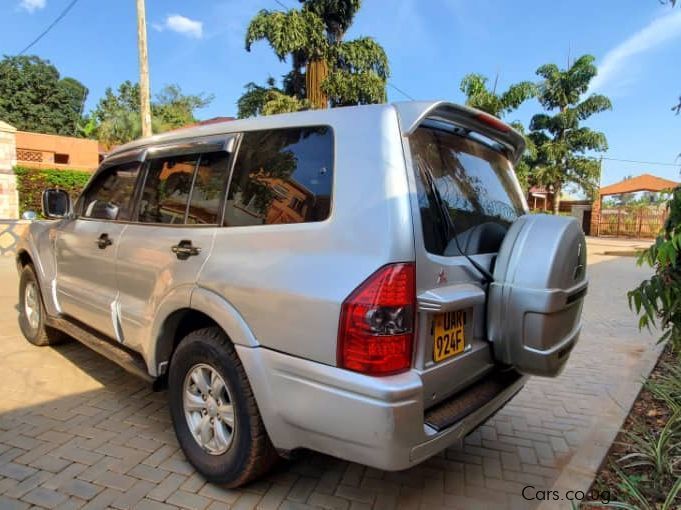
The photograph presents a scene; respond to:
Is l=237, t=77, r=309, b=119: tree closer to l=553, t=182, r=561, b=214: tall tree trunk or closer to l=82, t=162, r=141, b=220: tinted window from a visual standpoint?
l=82, t=162, r=141, b=220: tinted window

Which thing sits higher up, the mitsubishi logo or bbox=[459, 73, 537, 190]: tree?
bbox=[459, 73, 537, 190]: tree

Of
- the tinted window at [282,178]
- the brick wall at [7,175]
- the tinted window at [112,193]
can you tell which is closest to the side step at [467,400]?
the tinted window at [282,178]

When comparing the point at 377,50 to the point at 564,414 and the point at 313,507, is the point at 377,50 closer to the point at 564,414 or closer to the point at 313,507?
the point at 564,414

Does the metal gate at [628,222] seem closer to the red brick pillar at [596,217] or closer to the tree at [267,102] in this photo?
the red brick pillar at [596,217]

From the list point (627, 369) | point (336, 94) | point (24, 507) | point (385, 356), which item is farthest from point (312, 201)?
point (336, 94)

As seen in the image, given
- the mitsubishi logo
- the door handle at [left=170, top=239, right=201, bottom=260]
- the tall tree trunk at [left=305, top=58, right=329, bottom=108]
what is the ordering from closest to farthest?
the mitsubishi logo < the door handle at [left=170, top=239, right=201, bottom=260] < the tall tree trunk at [left=305, top=58, right=329, bottom=108]

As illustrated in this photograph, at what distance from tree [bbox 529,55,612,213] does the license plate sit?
22822mm

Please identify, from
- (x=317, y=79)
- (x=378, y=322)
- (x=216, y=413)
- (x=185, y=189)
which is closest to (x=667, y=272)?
(x=378, y=322)

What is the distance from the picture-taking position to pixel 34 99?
41906 mm

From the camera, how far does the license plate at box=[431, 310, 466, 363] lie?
78.0 inches

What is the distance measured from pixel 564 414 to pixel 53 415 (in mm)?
3795

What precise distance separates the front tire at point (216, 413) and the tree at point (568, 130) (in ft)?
75.7

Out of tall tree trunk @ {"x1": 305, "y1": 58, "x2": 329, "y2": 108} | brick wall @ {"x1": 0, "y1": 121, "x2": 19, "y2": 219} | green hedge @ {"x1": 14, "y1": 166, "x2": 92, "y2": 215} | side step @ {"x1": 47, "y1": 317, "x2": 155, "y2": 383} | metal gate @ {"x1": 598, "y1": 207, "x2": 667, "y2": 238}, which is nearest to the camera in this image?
side step @ {"x1": 47, "y1": 317, "x2": 155, "y2": 383}

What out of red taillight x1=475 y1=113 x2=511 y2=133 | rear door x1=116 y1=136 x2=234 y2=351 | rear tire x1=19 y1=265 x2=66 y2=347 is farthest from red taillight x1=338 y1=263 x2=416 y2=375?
rear tire x1=19 y1=265 x2=66 y2=347
